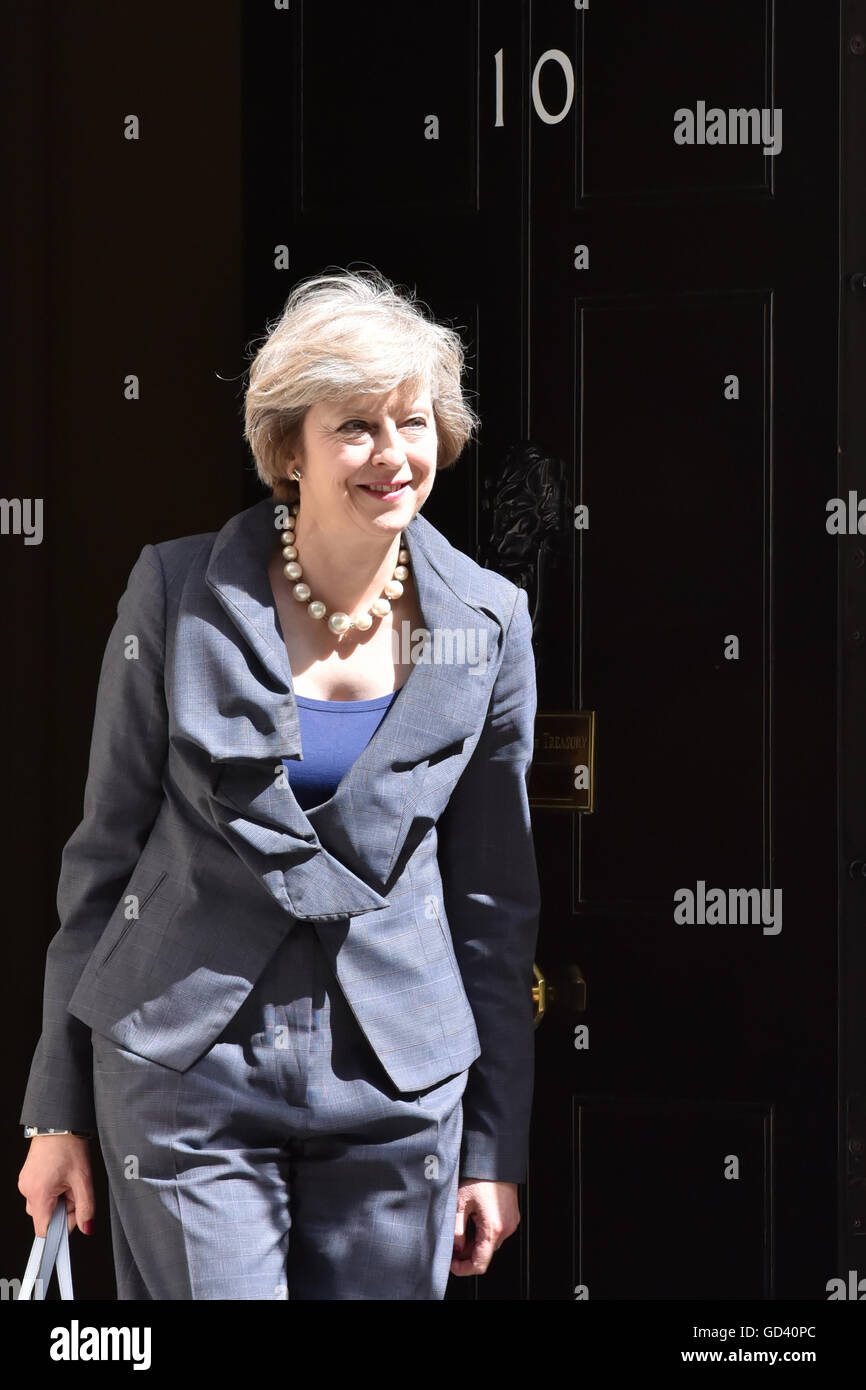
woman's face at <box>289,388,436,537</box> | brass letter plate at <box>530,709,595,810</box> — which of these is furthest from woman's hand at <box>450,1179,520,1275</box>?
woman's face at <box>289,388,436,537</box>

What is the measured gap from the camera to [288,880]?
188 centimetres

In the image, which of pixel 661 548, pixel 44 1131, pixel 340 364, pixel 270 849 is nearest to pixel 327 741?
pixel 270 849

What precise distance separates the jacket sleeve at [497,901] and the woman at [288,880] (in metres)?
0.03

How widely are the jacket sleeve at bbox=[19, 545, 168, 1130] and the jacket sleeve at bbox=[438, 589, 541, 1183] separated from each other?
432mm

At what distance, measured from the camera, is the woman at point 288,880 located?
1891 millimetres

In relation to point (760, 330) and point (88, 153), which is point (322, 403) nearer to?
point (760, 330)

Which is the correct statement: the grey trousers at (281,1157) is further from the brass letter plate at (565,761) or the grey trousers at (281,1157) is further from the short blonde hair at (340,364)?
the brass letter plate at (565,761)

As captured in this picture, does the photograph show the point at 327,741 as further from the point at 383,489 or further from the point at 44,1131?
the point at 44,1131

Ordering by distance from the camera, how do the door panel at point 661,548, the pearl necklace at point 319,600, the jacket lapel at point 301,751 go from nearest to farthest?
1. the jacket lapel at point 301,751
2. the pearl necklace at point 319,600
3. the door panel at point 661,548

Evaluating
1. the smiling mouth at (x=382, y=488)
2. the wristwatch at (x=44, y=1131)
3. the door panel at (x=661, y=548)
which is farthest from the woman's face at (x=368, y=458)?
the wristwatch at (x=44, y=1131)

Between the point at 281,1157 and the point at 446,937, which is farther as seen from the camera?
the point at 446,937

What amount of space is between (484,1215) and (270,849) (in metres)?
0.65

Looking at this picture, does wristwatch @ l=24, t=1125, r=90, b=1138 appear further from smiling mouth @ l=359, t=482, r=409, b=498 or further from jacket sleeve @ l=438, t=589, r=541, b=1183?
smiling mouth @ l=359, t=482, r=409, b=498

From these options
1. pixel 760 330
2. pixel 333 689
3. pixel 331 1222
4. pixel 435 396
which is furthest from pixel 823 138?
pixel 331 1222
